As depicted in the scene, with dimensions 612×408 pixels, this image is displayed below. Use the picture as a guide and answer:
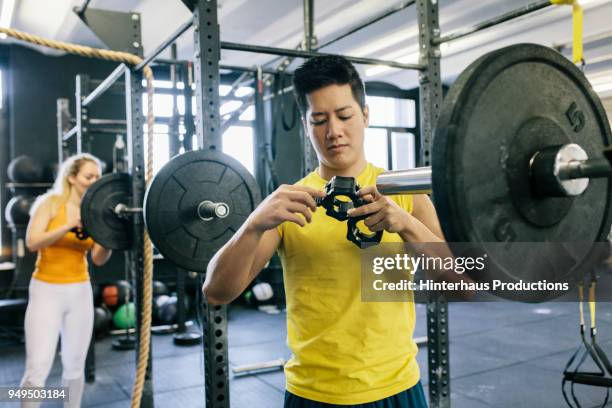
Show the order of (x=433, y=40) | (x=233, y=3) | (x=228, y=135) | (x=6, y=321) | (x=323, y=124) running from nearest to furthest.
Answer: (x=323, y=124), (x=433, y=40), (x=233, y=3), (x=6, y=321), (x=228, y=135)

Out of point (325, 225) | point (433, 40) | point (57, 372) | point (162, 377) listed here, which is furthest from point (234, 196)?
point (57, 372)

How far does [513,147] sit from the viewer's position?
0.66 m

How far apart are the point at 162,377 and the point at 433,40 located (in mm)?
2909

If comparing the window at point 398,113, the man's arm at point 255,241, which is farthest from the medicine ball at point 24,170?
the window at point 398,113

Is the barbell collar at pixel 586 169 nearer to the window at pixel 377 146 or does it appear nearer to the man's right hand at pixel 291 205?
the man's right hand at pixel 291 205

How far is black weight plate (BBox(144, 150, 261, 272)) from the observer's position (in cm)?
162

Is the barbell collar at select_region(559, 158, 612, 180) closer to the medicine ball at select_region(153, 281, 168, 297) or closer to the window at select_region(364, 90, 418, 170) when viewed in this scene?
the medicine ball at select_region(153, 281, 168, 297)

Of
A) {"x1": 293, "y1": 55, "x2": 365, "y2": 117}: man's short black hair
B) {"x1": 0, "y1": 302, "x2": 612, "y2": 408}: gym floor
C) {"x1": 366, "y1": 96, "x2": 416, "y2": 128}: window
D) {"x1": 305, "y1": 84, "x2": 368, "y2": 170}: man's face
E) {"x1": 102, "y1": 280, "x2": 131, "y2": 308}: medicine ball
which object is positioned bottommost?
{"x1": 0, "y1": 302, "x2": 612, "y2": 408}: gym floor

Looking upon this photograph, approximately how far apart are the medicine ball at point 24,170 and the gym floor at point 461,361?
1590 mm

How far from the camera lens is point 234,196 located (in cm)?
170

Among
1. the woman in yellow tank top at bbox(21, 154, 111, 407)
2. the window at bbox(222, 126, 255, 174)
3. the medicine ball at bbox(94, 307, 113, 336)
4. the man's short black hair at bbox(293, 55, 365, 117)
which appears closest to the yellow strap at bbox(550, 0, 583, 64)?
the man's short black hair at bbox(293, 55, 365, 117)

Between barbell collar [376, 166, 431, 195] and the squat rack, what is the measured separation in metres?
0.91

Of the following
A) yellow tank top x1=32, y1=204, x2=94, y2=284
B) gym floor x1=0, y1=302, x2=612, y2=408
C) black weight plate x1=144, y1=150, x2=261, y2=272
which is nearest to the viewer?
black weight plate x1=144, y1=150, x2=261, y2=272

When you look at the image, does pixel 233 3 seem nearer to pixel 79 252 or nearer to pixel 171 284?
pixel 79 252
